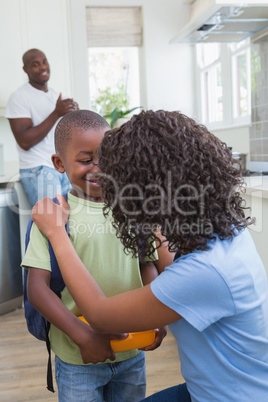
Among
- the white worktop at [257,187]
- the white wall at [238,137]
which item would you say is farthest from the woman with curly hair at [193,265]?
the white wall at [238,137]

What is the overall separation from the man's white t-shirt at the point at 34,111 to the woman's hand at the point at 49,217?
1.74 meters

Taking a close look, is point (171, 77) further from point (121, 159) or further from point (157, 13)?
point (121, 159)

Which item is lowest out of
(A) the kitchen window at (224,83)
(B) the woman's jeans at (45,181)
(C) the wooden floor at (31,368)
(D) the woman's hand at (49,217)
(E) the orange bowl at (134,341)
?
(C) the wooden floor at (31,368)

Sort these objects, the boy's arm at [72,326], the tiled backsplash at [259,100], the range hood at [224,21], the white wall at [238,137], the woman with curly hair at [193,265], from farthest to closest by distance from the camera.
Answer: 1. the white wall at [238,137]
2. the tiled backsplash at [259,100]
3. the range hood at [224,21]
4. the boy's arm at [72,326]
5. the woman with curly hair at [193,265]

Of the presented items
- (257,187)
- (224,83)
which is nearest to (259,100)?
(257,187)

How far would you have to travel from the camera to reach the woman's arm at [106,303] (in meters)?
0.74

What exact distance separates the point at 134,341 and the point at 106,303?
0.48 ft

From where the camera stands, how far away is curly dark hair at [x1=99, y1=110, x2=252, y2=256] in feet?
2.45

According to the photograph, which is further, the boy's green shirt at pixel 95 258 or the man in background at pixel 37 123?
the man in background at pixel 37 123

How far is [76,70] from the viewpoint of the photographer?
4.79m

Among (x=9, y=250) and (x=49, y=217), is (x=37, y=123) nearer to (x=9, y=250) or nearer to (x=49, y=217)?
(x=9, y=250)

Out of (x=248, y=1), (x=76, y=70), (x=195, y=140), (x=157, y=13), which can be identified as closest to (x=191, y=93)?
(x=157, y=13)

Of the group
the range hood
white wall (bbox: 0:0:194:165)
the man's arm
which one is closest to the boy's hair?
the range hood

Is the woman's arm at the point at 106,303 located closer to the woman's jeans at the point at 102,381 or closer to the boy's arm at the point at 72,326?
the boy's arm at the point at 72,326
